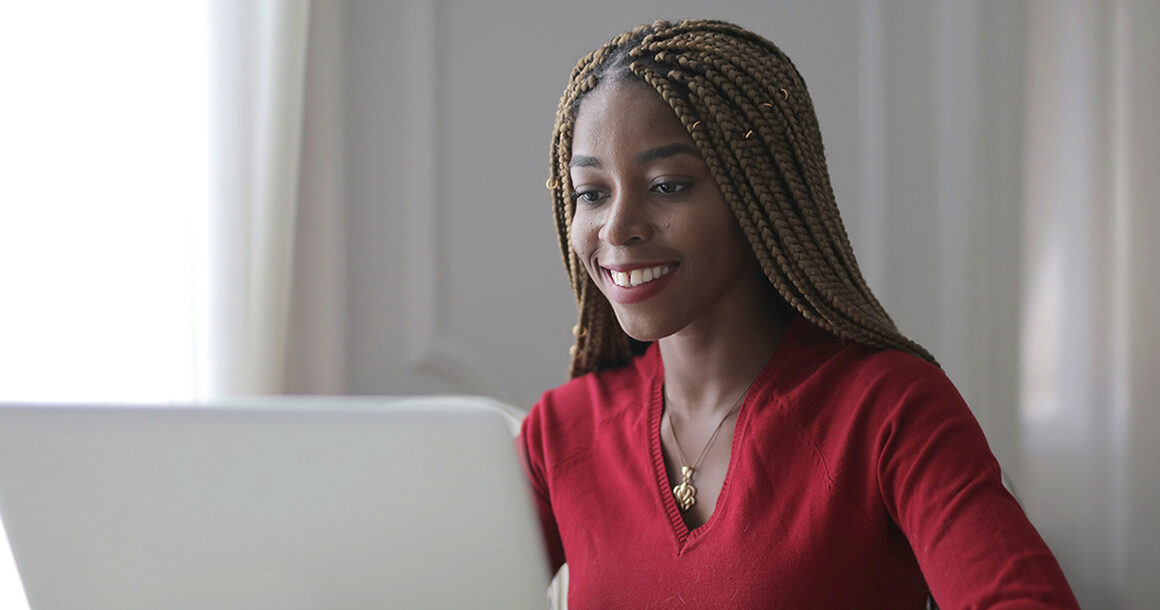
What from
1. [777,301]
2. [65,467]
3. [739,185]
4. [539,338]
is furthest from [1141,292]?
[65,467]

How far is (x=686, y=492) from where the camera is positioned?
3.18 ft

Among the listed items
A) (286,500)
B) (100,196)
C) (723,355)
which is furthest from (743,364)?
(100,196)

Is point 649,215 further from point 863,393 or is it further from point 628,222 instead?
point 863,393

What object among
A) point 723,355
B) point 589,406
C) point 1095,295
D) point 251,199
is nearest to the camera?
point 723,355

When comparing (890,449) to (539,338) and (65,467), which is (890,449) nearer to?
(65,467)

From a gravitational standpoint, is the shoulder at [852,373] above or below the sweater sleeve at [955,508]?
above

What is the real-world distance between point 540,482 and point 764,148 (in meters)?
0.44

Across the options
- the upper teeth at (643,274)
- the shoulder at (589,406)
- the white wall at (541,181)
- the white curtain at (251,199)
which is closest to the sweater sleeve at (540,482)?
the shoulder at (589,406)

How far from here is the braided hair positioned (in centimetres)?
90

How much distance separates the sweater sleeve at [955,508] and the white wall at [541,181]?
2.29ft

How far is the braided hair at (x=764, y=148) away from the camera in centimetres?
90

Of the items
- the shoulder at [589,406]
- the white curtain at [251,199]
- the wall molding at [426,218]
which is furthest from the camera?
the wall molding at [426,218]

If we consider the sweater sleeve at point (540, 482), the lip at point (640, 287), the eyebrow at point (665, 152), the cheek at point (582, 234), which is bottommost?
the sweater sleeve at point (540, 482)

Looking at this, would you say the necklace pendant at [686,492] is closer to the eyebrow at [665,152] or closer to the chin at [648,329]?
the chin at [648,329]
